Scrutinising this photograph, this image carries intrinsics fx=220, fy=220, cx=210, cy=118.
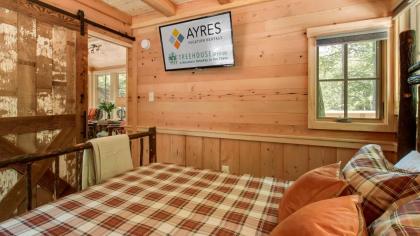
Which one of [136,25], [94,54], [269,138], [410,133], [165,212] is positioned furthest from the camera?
[94,54]

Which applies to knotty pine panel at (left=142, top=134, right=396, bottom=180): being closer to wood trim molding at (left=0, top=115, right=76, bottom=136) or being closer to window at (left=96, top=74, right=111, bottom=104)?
wood trim molding at (left=0, top=115, right=76, bottom=136)

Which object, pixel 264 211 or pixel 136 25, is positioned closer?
pixel 264 211

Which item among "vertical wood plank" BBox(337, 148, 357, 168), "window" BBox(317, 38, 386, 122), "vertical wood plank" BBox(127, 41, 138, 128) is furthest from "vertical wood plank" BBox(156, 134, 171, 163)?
"vertical wood plank" BBox(337, 148, 357, 168)

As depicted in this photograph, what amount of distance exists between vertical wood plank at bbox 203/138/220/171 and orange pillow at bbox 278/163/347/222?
1522 mm

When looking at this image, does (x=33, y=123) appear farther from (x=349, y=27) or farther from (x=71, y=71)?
(x=349, y=27)

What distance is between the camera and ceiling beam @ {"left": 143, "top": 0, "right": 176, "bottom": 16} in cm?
235

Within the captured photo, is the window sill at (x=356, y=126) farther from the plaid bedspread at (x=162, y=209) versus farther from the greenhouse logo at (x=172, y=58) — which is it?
the greenhouse logo at (x=172, y=58)

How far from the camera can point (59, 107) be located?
223 cm

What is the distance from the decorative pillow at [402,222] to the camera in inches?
22.2

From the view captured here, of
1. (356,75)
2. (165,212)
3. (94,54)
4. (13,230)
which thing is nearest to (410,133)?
(356,75)

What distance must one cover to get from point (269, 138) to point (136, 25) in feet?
7.48

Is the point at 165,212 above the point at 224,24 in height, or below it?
below

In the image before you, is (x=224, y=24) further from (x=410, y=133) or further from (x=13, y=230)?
(x=13, y=230)

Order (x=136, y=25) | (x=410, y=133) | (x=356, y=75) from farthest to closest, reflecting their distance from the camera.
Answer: (x=136, y=25), (x=356, y=75), (x=410, y=133)
